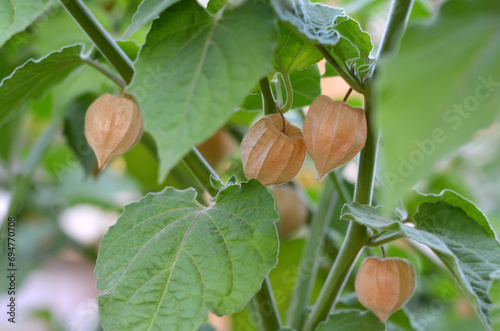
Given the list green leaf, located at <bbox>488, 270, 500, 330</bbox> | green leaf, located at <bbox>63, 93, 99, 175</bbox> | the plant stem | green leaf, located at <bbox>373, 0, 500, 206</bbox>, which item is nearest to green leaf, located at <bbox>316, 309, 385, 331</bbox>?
the plant stem

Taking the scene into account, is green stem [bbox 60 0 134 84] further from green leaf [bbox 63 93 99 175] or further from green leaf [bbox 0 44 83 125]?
green leaf [bbox 63 93 99 175]

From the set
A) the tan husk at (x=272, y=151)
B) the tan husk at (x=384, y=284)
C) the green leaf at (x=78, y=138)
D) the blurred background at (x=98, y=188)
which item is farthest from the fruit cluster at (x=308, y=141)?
the green leaf at (x=78, y=138)

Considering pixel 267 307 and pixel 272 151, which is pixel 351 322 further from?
pixel 272 151

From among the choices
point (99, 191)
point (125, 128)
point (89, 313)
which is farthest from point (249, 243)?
point (99, 191)

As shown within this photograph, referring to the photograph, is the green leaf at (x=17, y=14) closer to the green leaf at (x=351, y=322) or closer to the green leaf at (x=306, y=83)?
the green leaf at (x=306, y=83)

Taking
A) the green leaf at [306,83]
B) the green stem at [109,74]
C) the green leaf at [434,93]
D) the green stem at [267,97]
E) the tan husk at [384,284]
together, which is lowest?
the tan husk at [384,284]

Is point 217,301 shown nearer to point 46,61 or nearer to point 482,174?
point 46,61
